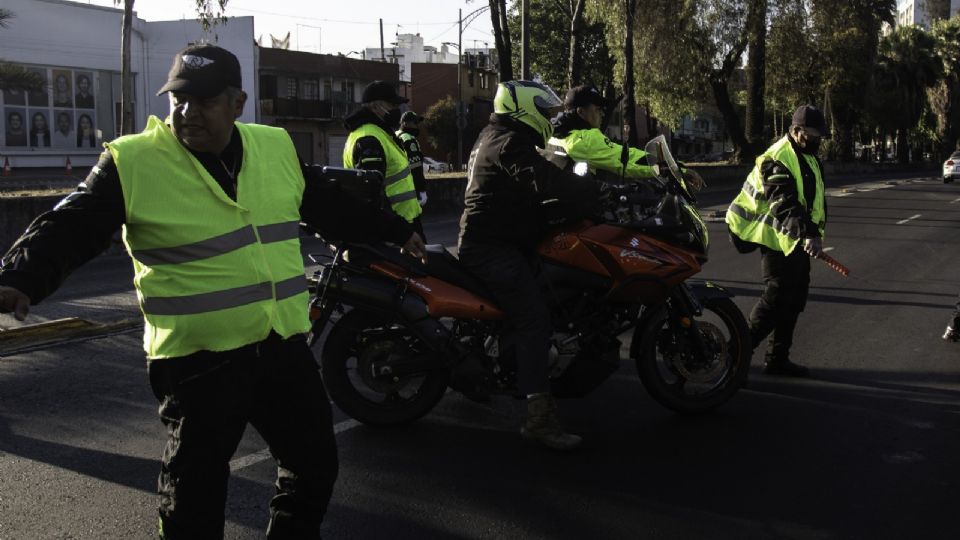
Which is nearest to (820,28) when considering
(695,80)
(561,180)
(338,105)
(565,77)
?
(695,80)

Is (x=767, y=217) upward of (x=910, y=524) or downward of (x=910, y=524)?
upward

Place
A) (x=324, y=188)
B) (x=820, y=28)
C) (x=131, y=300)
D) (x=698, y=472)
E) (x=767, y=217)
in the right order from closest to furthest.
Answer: (x=324, y=188), (x=698, y=472), (x=767, y=217), (x=131, y=300), (x=820, y=28)

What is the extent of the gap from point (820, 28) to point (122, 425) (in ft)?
118

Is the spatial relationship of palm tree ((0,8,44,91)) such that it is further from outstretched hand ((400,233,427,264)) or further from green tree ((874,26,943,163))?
green tree ((874,26,943,163))

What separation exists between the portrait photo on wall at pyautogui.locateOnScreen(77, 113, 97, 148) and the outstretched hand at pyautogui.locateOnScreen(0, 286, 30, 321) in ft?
134

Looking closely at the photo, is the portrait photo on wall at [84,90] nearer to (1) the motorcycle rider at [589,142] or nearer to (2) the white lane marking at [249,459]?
(1) the motorcycle rider at [589,142]

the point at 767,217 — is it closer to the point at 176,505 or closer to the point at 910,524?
the point at 910,524

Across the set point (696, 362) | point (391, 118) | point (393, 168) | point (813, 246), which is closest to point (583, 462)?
point (696, 362)

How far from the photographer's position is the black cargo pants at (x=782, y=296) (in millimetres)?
6492

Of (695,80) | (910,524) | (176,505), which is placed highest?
(695,80)

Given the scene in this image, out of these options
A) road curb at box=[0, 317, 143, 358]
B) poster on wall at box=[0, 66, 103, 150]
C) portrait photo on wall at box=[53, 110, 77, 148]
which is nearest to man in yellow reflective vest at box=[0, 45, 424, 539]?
road curb at box=[0, 317, 143, 358]

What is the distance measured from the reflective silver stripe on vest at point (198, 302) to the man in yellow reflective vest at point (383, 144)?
4.33 metres

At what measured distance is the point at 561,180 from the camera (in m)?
4.82

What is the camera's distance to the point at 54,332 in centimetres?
784
